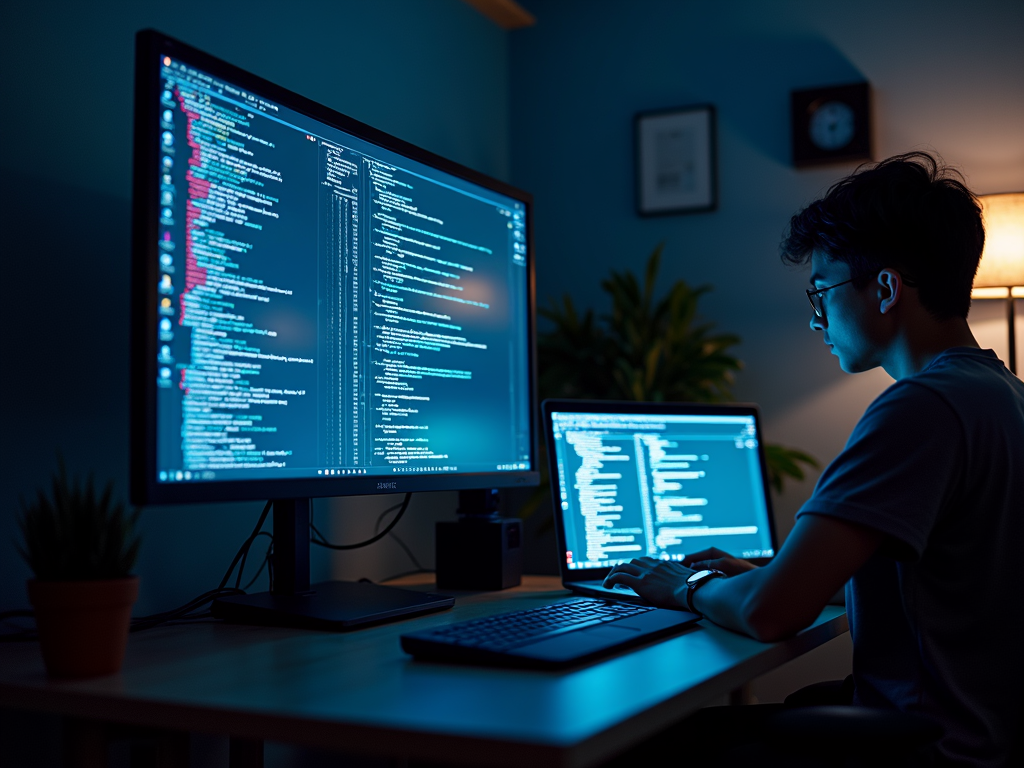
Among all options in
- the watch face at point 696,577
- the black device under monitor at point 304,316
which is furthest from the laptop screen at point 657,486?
the watch face at point 696,577

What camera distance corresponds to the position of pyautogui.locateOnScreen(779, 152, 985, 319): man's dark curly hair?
1.19 m

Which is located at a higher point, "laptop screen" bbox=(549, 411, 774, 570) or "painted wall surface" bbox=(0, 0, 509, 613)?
"painted wall surface" bbox=(0, 0, 509, 613)

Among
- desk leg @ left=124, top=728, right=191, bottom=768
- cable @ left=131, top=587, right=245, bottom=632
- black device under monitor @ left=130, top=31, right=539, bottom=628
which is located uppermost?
black device under monitor @ left=130, top=31, right=539, bottom=628

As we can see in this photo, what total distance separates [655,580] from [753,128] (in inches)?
66.0

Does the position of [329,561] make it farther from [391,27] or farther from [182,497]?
[391,27]

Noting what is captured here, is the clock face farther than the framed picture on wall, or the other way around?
the framed picture on wall

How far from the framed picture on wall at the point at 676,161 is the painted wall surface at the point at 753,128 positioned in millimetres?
38

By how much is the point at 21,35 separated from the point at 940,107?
2.17m

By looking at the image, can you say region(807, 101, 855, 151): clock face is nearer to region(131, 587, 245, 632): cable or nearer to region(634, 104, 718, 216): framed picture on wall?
region(634, 104, 718, 216): framed picture on wall

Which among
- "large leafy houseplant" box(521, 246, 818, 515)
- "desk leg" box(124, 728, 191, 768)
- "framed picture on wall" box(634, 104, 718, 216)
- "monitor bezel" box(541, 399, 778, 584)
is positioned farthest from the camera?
"framed picture on wall" box(634, 104, 718, 216)

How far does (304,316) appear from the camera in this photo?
1177mm

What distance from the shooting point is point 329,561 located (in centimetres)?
175

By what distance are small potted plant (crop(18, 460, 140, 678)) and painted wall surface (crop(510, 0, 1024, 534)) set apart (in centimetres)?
195

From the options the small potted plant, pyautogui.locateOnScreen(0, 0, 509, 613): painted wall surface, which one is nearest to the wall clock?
pyautogui.locateOnScreen(0, 0, 509, 613): painted wall surface
